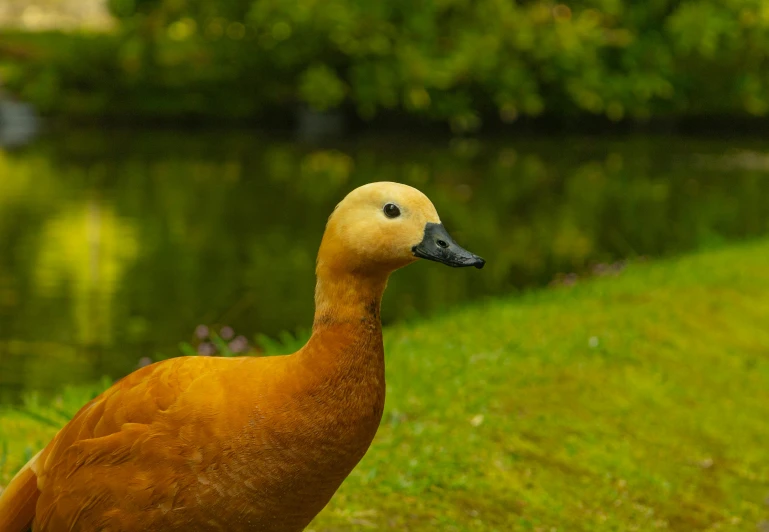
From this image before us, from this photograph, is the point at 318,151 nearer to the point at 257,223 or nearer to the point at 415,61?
the point at 415,61

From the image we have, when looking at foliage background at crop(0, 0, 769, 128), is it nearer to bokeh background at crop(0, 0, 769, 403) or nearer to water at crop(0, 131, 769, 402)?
bokeh background at crop(0, 0, 769, 403)

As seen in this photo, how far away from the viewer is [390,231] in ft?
10.7

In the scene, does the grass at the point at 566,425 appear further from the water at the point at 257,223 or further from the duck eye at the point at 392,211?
the water at the point at 257,223

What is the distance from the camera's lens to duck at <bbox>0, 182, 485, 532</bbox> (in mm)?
3320

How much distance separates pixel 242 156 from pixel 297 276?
14727 millimetres

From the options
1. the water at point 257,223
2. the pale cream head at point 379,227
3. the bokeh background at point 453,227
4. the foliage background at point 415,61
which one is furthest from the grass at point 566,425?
the foliage background at point 415,61

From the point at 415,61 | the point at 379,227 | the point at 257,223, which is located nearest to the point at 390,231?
the point at 379,227

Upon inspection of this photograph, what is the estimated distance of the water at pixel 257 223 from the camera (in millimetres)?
12094

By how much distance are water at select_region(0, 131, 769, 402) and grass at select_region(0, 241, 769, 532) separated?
324 centimetres

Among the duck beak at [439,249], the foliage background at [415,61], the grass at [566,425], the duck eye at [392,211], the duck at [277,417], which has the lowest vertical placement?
the grass at [566,425]

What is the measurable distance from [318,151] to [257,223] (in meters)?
11.4

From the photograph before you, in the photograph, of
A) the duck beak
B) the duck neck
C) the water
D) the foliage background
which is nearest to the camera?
the duck beak

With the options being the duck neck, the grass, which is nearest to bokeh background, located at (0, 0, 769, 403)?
the grass

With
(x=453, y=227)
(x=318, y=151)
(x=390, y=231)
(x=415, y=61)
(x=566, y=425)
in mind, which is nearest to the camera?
(x=390, y=231)
